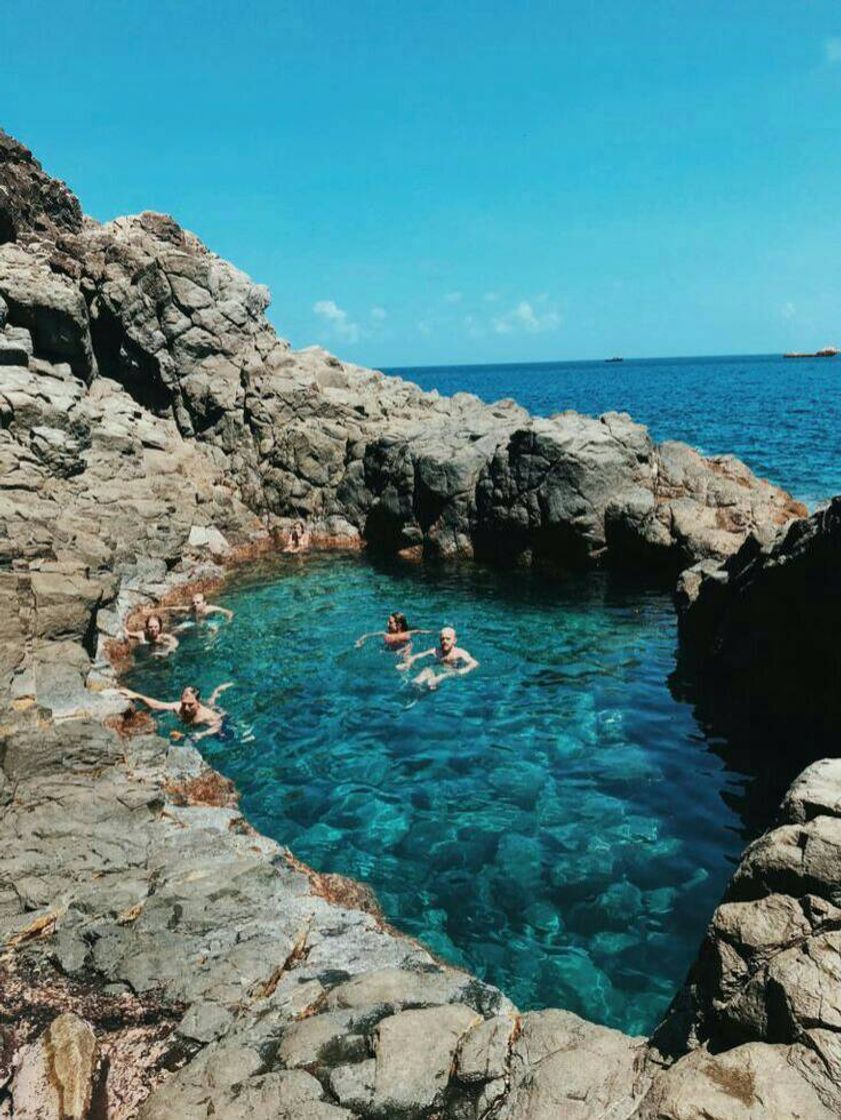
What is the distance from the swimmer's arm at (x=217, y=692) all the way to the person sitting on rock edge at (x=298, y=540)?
1551cm

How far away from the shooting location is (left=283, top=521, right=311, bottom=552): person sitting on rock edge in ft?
119

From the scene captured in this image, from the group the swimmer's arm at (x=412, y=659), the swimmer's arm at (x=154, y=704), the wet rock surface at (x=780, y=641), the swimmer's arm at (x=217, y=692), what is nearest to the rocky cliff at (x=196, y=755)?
the swimmer's arm at (x=154, y=704)

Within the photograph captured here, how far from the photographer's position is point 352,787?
15.5 metres

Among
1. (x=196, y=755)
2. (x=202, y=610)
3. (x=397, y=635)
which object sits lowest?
(x=196, y=755)

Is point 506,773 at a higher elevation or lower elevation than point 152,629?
lower

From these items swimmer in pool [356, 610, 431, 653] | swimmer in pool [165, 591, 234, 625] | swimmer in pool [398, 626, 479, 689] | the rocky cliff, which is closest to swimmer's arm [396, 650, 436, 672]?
swimmer in pool [398, 626, 479, 689]

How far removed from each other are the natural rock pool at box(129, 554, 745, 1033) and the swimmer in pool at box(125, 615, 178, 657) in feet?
1.67

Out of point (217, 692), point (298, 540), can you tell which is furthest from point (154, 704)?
point (298, 540)

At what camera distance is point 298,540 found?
36594mm

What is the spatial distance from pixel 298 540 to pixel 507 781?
23.3 m

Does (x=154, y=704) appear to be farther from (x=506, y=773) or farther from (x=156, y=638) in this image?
(x=506, y=773)

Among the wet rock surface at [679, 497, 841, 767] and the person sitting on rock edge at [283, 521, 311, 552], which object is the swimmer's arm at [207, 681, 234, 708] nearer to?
the wet rock surface at [679, 497, 841, 767]

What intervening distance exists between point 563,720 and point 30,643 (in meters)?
12.2

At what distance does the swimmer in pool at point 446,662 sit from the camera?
2095cm
